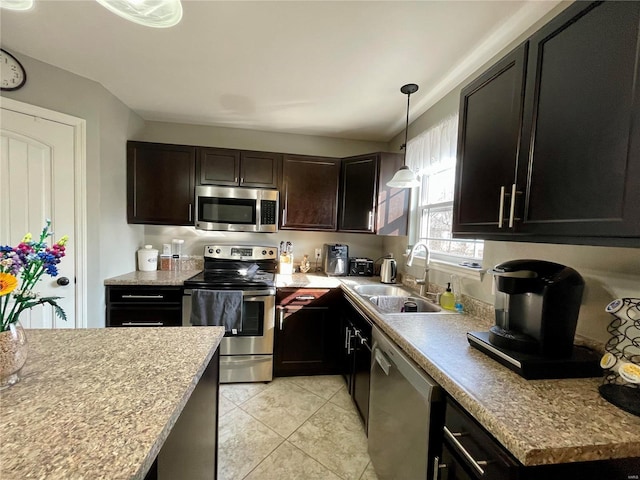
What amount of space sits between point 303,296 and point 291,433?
1.01 meters

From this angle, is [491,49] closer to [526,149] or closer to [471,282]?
[526,149]

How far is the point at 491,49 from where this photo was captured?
5.00ft

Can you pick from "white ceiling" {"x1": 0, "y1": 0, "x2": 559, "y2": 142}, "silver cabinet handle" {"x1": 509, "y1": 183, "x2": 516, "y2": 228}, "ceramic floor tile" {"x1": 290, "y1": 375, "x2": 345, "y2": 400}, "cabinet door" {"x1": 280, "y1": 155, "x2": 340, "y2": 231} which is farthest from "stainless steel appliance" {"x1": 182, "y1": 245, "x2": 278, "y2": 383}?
"silver cabinet handle" {"x1": 509, "y1": 183, "x2": 516, "y2": 228}

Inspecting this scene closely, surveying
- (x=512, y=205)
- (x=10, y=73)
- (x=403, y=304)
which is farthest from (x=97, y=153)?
(x=512, y=205)

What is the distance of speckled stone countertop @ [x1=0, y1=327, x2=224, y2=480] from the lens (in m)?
0.51

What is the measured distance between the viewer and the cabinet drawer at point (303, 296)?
2.39 metres

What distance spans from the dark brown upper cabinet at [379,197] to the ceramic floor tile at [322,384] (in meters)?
1.44

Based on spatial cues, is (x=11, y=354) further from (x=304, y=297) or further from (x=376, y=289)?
(x=376, y=289)

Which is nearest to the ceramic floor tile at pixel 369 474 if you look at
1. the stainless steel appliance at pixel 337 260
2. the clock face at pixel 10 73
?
the stainless steel appliance at pixel 337 260

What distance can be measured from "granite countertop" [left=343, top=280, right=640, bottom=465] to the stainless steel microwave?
189 cm

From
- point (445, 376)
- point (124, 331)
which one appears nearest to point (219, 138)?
point (124, 331)

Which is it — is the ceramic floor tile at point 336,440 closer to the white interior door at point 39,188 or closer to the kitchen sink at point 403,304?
the kitchen sink at point 403,304

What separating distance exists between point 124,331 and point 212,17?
5.34 feet

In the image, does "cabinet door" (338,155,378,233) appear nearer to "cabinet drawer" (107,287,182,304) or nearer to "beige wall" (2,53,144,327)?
"cabinet drawer" (107,287,182,304)
